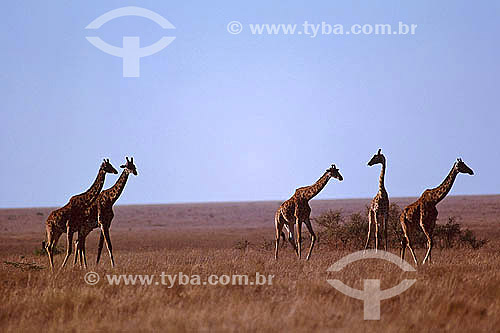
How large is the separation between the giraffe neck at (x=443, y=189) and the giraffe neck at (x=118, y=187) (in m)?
7.14

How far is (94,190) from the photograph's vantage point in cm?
1609

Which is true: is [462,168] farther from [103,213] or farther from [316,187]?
[103,213]

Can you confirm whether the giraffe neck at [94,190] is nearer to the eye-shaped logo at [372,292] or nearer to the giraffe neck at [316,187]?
the giraffe neck at [316,187]

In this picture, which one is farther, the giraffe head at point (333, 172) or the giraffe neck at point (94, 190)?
the giraffe head at point (333, 172)

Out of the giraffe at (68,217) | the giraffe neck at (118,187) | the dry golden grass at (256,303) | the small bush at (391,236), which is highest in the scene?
the giraffe neck at (118,187)

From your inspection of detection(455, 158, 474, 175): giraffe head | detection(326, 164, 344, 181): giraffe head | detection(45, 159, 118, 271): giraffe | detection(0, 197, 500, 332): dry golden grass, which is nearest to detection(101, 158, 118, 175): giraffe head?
detection(45, 159, 118, 271): giraffe

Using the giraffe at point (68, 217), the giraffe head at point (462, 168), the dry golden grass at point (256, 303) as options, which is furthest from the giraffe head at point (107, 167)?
the giraffe head at point (462, 168)

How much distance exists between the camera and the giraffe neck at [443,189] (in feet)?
54.7

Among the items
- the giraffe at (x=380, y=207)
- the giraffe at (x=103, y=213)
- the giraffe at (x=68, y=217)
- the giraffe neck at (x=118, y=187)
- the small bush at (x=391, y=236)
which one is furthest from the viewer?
the small bush at (x=391, y=236)

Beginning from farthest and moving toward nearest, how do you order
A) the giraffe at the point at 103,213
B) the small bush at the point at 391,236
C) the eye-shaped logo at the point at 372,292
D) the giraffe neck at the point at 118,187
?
1. the small bush at the point at 391,236
2. the giraffe neck at the point at 118,187
3. the giraffe at the point at 103,213
4. the eye-shaped logo at the point at 372,292

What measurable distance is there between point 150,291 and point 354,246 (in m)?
12.5

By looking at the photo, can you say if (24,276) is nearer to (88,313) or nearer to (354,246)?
(88,313)

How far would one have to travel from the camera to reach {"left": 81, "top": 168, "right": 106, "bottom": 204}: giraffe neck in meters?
16.0

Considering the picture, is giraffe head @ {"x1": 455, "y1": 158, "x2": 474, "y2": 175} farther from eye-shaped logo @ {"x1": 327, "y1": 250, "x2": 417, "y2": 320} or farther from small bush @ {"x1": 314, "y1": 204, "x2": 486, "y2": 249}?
small bush @ {"x1": 314, "y1": 204, "x2": 486, "y2": 249}
